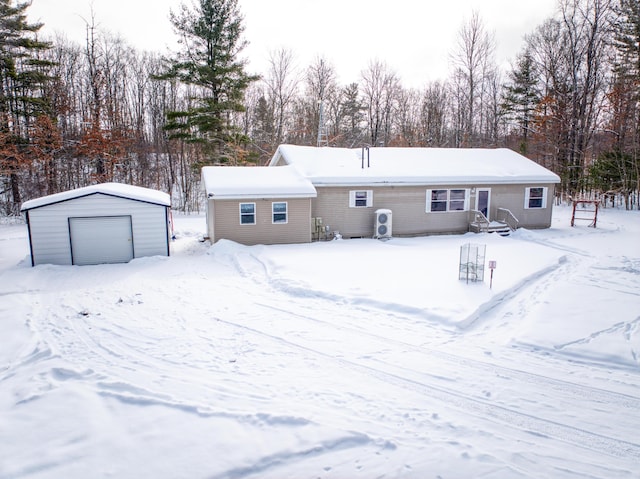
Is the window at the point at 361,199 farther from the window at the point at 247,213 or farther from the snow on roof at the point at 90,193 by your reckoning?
the snow on roof at the point at 90,193

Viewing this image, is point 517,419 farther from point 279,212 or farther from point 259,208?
point 259,208

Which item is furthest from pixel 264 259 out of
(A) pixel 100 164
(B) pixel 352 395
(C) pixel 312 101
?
(C) pixel 312 101

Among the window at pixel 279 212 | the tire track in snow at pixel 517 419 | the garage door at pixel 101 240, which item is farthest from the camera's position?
the window at pixel 279 212

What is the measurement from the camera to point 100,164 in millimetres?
24141

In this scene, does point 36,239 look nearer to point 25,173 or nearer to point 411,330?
point 411,330

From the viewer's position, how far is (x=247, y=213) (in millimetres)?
14570

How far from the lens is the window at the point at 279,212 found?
14.8 metres

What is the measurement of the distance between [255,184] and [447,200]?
833 cm

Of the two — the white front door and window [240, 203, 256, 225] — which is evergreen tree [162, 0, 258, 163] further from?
the white front door

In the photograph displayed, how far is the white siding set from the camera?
12.0 meters

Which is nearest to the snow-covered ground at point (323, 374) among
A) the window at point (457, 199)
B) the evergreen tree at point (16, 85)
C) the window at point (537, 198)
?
the window at point (457, 199)

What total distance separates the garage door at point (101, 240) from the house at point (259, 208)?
2.95 m

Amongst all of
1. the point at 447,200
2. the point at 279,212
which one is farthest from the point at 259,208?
the point at 447,200

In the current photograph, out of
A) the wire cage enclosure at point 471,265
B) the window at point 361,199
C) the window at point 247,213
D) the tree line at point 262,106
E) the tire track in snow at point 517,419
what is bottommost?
the tire track in snow at point 517,419
